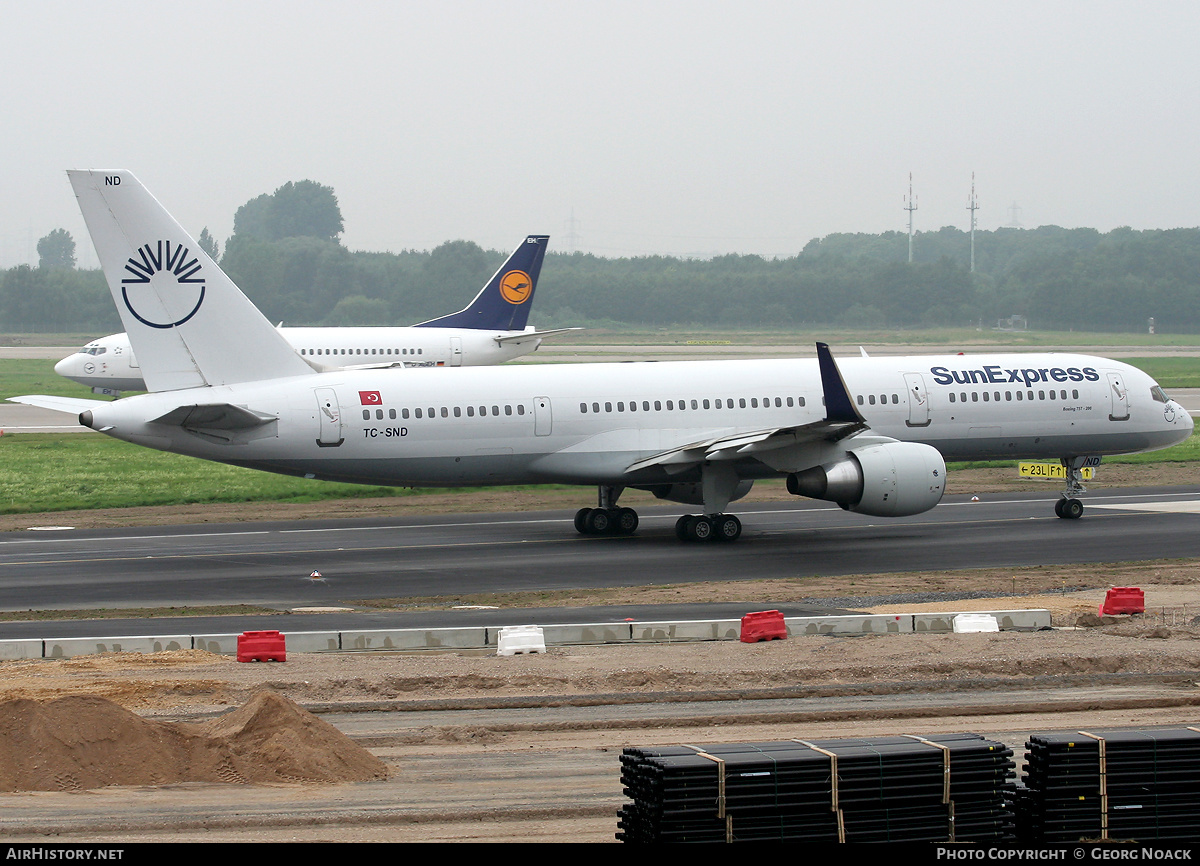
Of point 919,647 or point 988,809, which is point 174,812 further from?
point 919,647

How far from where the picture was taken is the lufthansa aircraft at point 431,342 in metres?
68.8

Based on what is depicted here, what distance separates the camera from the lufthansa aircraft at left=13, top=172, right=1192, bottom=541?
31719 mm

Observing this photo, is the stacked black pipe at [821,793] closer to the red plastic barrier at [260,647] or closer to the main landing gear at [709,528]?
the red plastic barrier at [260,647]

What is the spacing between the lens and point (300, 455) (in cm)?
3256

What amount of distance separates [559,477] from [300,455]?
21.4 ft

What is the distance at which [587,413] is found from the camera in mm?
34750

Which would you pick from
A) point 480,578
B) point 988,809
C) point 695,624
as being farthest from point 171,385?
point 988,809

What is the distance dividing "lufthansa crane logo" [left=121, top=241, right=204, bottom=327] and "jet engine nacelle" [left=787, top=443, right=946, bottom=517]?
15.6 meters

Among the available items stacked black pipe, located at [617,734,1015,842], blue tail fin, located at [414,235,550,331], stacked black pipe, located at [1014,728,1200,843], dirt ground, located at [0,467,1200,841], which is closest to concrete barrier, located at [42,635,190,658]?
dirt ground, located at [0,467,1200,841]

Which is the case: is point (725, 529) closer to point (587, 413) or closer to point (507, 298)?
point (587, 413)

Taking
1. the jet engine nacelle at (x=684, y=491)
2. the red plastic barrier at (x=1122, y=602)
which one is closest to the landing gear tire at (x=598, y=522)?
the jet engine nacelle at (x=684, y=491)

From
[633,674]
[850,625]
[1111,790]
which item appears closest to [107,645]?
[633,674]

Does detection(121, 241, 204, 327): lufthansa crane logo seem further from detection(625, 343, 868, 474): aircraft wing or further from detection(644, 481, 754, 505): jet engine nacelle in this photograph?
detection(644, 481, 754, 505): jet engine nacelle

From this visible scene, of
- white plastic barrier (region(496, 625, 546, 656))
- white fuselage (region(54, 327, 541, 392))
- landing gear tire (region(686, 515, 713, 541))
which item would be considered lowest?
white plastic barrier (region(496, 625, 546, 656))
